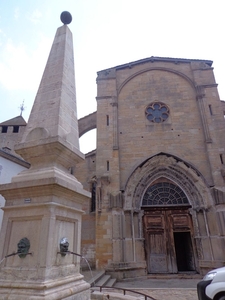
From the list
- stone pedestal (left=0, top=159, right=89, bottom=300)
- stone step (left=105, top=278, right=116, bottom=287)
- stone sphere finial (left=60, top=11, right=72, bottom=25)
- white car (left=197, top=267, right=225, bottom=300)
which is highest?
stone sphere finial (left=60, top=11, right=72, bottom=25)

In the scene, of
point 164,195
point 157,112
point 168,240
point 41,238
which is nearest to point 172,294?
point 168,240

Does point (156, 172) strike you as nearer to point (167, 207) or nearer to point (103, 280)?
point (167, 207)

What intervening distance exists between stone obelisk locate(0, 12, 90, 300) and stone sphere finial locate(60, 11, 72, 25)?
1623 millimetres

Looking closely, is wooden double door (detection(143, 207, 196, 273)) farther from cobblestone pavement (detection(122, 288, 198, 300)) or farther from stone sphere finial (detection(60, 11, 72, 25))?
stone sphere finial (detection(60, 11, 72, 25))

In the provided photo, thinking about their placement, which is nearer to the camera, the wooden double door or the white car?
the white car

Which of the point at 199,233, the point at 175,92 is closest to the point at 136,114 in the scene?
the point at 175,92

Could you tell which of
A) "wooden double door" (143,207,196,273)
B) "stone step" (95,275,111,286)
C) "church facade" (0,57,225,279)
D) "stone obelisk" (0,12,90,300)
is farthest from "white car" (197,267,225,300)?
"wooden double door" (143,207,196,273)

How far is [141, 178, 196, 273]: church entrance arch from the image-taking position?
10.3 metres

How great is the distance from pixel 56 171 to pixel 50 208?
0.50m

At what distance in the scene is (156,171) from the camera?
1148 centimetres

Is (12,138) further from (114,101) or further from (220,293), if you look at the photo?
(220,293)

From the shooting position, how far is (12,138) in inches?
1028

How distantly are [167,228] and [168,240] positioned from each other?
0.57 metres

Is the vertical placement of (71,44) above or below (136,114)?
below
